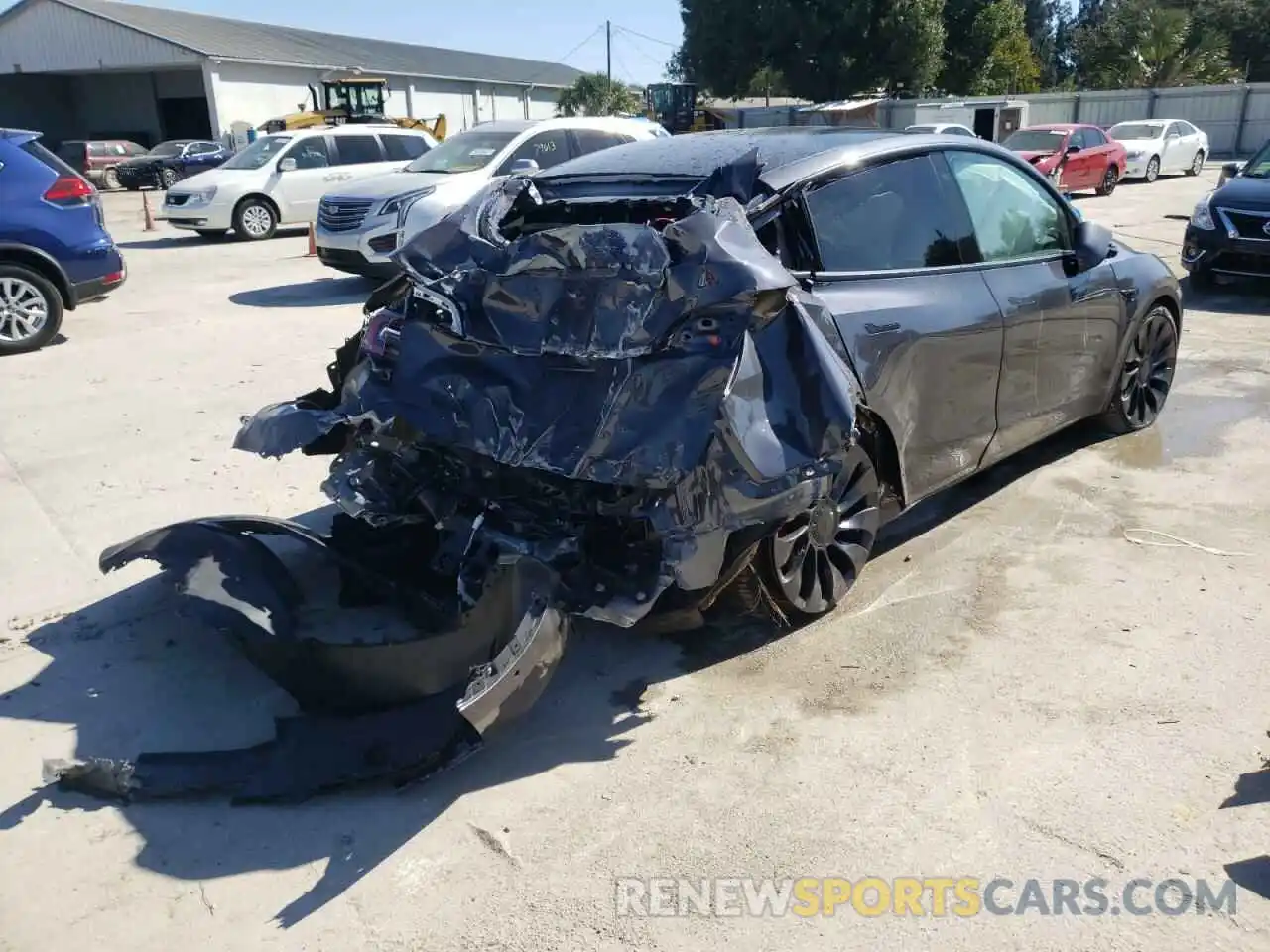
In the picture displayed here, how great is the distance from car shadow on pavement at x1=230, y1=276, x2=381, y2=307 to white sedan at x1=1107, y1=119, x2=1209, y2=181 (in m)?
19.6

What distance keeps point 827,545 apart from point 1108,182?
22.0 m

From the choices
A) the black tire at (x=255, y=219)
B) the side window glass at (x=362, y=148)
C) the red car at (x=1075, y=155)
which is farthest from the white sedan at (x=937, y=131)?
the black tire at (x=255, y=219)

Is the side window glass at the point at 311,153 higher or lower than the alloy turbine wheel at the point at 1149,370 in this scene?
higher

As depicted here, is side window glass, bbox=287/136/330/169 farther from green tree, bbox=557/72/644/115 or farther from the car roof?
green tree, bbox=557/72/644/115

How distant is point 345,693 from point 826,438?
71.0 inches

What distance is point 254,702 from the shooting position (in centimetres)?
361

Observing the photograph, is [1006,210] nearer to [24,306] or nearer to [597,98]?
[24,306]

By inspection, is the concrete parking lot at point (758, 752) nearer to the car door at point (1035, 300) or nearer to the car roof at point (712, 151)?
the car door at point (1035, 300)

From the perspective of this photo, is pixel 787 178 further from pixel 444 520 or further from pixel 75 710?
pixel 75 710

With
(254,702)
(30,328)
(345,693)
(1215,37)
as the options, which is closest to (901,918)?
(345,693)

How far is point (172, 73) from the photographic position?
1741 inches

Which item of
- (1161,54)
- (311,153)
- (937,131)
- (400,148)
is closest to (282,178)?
(311,153)

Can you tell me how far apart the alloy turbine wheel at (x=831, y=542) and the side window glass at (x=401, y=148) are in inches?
582

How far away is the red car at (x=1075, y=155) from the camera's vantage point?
2116 cm
